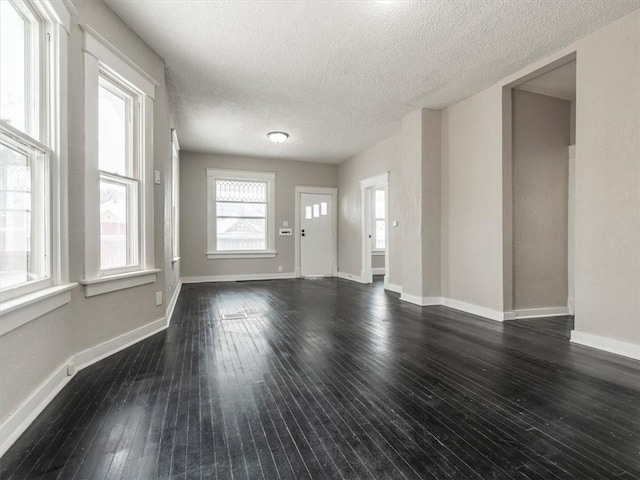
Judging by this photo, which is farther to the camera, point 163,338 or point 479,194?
point 479,194

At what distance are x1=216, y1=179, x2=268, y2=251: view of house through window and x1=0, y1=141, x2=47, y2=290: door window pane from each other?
5.29 m

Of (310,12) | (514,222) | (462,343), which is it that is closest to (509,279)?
(514,222)

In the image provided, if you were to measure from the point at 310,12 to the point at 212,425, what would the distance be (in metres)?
2.97

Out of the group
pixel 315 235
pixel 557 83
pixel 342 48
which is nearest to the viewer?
pixel 342 48

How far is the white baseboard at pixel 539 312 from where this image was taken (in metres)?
3.90

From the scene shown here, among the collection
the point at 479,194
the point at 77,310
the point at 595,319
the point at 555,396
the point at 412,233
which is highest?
the point at 479,194

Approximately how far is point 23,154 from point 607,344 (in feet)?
14.3

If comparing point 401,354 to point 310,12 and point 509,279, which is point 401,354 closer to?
point 509,279

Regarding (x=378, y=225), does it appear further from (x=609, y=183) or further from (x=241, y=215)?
(x=609, y=183)

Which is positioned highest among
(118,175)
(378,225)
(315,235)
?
(118,175)

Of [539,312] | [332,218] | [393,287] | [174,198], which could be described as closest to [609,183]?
[539,312]

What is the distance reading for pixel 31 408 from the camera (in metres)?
1.75

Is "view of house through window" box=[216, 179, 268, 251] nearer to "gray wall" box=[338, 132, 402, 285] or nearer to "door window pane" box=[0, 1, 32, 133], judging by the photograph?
"gray wall" box=[338, 132, 402, 285]

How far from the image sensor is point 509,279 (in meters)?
3.84
